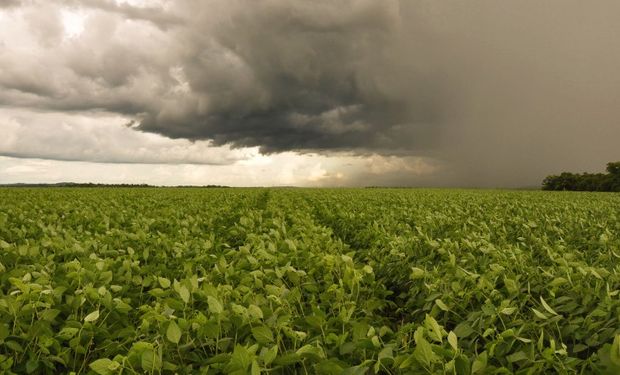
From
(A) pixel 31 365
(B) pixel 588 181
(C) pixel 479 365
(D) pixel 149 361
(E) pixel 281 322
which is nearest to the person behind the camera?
(C) pixel 479 365

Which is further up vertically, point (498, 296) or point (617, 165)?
point (617, 165)

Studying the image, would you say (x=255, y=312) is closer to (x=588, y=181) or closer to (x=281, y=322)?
(x=281, y=322)

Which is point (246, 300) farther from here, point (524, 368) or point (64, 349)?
point (524, 368)

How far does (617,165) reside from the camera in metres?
81.2

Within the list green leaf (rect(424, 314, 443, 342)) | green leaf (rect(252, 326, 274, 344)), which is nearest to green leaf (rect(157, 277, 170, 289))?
green leaf (rect(252, 326, 274, 344))

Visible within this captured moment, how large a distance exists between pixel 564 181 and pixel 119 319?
4230 inches

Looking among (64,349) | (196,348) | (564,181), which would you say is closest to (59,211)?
(64,349)

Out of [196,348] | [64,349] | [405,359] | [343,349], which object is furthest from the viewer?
[64,349]

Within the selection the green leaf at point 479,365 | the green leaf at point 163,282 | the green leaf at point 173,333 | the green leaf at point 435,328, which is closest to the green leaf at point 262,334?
the green leaf at point 173,333

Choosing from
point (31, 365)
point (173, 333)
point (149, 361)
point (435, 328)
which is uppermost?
point (435, 328)

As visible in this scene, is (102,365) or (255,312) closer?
(102,365)

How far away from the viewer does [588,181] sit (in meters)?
86.8

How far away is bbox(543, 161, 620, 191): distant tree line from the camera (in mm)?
79375

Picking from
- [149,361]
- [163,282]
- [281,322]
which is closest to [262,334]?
[281,322]
